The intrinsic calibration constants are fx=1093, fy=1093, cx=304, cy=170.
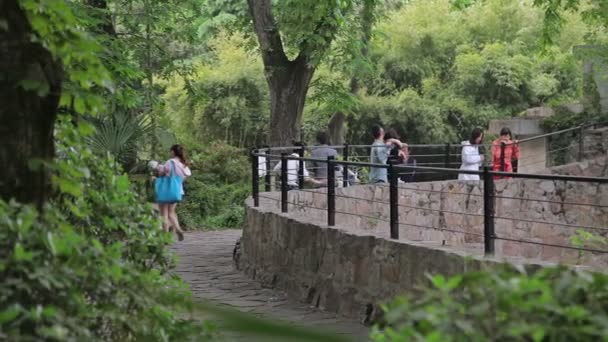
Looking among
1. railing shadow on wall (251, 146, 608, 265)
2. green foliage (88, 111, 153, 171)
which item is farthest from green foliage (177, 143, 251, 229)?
railing shadow on wall (251, 146, 608, 265)

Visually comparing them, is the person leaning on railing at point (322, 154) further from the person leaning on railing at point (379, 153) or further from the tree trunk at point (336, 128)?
the tree trunk at point (336, 128)

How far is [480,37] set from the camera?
37469 millimetres

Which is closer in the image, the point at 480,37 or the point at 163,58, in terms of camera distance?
the point at 163,58

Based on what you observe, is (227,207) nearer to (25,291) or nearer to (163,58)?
(163,58)

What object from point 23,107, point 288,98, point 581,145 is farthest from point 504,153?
point 23,107

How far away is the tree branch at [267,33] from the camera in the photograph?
19.1 meters

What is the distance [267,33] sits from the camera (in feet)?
63.1

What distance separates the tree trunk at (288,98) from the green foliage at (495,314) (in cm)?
1586

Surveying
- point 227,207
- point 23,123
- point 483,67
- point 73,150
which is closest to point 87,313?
point 23,123

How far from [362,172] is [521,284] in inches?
826

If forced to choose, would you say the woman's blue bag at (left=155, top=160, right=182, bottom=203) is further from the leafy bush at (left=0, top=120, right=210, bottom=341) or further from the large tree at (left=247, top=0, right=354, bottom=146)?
the leafy bush at (left=0, top=120, right=210, bottom=341)

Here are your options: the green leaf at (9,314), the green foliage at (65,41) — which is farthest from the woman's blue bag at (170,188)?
the green leaf at (9,314)

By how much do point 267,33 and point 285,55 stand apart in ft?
1.69

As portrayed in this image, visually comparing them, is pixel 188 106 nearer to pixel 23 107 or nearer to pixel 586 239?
pixel 586 239
